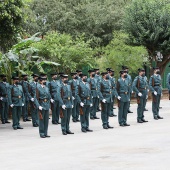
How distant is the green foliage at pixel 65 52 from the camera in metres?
26.1

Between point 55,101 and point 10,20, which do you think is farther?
point 55,101

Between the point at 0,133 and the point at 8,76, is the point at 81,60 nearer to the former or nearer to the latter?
the point at 8,76

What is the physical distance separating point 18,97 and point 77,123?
2.52 metres

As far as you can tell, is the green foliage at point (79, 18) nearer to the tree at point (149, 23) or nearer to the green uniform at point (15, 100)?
the tree at point (149, 23)

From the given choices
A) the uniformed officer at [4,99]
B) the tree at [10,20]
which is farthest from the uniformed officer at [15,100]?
the tree at [10,20]

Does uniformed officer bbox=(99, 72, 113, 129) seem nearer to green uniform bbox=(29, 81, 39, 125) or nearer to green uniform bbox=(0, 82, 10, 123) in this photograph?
green uniform bbox=(29, 81, 39, 125)

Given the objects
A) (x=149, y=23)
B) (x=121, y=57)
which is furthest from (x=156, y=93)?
(x=149, y=23)

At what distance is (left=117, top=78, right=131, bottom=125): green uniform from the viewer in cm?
1914

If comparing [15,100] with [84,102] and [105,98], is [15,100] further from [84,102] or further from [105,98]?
[105,98]

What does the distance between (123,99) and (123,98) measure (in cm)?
3

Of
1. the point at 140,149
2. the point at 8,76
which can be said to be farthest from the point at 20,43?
the point at 140,149

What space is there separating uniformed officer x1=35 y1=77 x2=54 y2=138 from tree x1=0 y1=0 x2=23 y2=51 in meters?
3.56

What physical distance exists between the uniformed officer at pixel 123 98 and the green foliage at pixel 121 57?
852 cm

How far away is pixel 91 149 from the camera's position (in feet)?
45.9
